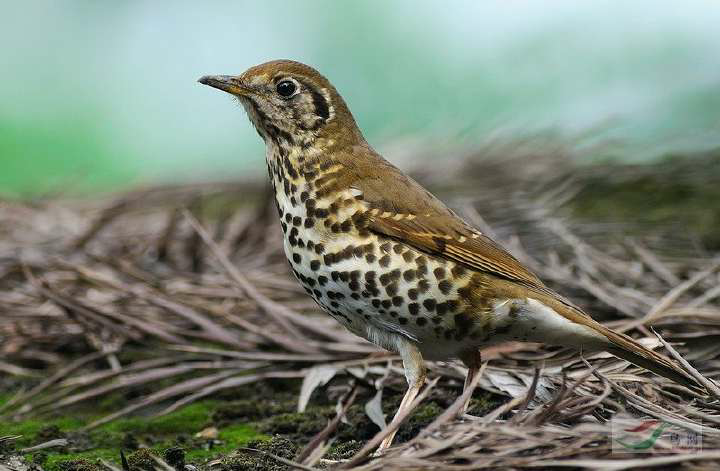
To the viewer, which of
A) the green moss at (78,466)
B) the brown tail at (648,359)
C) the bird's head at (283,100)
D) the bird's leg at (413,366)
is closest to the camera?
the green moss at (78,466)

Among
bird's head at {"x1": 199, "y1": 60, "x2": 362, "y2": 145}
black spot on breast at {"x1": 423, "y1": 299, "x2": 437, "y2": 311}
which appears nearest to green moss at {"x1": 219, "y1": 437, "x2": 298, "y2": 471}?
black spot on breast at {"x1": 423, "y1": 299, "x2": 437, "y2": 311}

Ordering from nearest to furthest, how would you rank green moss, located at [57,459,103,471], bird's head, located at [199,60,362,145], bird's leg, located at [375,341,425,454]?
green moss, located at [57,459,103,471]
bird's leg, located at [375,341,425,454]
bird's head, located at [199,60,362,145]

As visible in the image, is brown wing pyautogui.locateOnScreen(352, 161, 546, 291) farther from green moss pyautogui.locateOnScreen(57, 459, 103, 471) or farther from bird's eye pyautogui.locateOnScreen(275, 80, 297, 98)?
green moss pyautogui.locateOnScreen(57, 459, 103, 471)

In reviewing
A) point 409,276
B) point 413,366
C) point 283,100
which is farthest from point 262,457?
point 283,100

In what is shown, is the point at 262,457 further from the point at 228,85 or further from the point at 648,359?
the point at 228,85

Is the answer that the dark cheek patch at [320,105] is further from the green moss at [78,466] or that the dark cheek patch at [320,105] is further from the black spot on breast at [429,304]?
the green moss at [78,466]

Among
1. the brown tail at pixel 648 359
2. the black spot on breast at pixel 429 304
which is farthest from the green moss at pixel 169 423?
the brown tail at pixel 648 359
